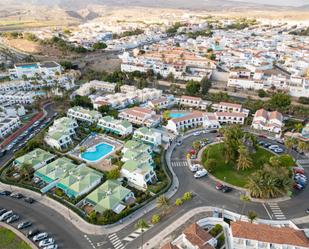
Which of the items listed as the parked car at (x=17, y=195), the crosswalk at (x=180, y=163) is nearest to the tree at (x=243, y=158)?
the crosswalk at (x=180, y=163)

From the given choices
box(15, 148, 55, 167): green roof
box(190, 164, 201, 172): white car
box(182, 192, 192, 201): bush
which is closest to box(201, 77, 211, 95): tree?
box(190, 164, 201, 172): white car

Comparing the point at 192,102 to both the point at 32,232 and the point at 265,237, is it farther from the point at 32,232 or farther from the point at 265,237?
the point at 32,232

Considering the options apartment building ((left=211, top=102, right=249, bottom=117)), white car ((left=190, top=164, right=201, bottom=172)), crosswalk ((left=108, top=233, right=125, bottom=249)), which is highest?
apartment building ((left=211, top=102, right=249, bottom=117))

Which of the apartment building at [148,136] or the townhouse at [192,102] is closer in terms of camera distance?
the apartment building at [148,136]

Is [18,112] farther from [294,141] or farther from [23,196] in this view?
[294,141]

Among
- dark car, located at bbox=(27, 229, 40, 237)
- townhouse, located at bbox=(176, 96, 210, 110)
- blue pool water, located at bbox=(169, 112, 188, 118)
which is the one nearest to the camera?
dark car, located at bbox=(27, 229, 40, 237)

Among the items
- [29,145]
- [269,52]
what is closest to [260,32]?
[269,52]

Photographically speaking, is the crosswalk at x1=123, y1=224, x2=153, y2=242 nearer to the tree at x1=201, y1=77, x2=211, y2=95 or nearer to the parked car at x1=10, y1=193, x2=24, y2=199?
the parked car at x1=10, y1=193, x2=24, y2=199

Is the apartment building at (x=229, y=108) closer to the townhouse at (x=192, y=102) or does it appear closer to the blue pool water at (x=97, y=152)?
the townhouse at (x=192, y=102)
